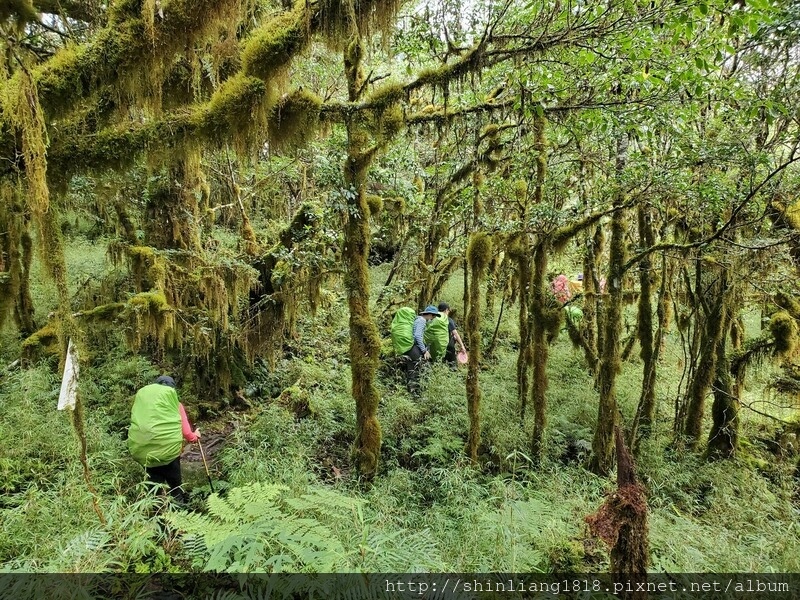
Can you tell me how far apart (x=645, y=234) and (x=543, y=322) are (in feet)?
8.94

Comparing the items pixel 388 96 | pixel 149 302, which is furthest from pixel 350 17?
pixel 149 302

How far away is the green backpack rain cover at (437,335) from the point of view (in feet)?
34.9

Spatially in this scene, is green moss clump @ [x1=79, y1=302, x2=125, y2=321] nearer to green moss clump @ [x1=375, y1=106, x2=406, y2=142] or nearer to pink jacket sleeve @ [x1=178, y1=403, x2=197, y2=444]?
pink jacket sleeve @ [x1=178, y1=403, x2=197, y2=444]

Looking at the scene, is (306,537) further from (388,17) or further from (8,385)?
(8,385)

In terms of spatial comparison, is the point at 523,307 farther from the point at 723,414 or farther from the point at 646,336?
the point at 723,414

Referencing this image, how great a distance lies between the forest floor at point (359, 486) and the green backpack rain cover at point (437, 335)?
0.57 m

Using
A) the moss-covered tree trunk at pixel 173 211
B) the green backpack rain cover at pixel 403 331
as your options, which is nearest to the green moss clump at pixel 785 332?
the green backpack rain cover at pixel 403 331

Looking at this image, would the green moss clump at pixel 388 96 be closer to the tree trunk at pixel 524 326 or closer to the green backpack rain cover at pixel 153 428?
the tree trunk at pixel 524 326

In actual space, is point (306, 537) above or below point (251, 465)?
above

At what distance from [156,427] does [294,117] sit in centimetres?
420

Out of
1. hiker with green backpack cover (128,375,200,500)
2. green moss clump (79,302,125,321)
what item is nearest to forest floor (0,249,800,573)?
hiker with green backpack cover (128,375,200,500)

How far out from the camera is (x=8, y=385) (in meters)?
7.31

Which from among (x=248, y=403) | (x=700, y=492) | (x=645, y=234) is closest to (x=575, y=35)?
Answer: (x=645, y=234)

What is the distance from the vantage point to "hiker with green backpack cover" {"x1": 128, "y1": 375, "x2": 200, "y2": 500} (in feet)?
17.6
